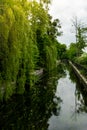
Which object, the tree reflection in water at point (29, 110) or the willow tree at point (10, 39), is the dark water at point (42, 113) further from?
the willow tree at point (10, 39)

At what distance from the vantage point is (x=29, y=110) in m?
16.2

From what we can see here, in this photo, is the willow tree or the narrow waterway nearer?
the narrow waterway

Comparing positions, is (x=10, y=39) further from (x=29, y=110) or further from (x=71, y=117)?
(x=71, y=117)

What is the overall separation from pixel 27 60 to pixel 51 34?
17.8m

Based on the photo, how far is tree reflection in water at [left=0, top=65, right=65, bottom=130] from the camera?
13.2 meters

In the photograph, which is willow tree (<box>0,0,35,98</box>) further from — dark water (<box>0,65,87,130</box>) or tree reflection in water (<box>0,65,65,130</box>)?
dark water (<box>0,65,87,130</box>)

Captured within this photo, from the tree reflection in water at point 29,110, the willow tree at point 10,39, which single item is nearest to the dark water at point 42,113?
the tree reflection in water at point 29,110

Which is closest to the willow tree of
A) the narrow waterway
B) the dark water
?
the dark water

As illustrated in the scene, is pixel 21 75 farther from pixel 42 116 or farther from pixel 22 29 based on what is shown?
pixel 42 116

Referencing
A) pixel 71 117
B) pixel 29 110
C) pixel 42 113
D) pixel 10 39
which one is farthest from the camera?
pixel 10 39

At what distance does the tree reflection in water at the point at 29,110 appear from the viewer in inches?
518

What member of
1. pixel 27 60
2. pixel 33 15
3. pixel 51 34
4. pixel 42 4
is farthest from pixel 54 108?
pixel 51 34

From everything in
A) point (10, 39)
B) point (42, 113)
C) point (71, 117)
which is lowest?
point (71, 117)

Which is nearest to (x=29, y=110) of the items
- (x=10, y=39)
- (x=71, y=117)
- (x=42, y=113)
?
(x=42, y=113)
